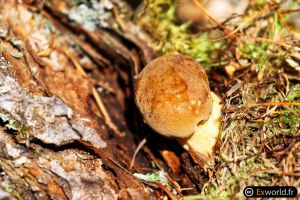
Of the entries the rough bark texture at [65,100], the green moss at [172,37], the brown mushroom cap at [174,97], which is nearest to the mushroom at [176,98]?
the brown mushroom cap at [174,97]

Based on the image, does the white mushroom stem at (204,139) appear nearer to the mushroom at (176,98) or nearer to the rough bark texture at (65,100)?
the mushroom at (176,98)

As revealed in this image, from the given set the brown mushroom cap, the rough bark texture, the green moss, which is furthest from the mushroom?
the green moss

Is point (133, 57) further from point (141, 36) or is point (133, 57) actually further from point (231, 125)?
point (231, 125)

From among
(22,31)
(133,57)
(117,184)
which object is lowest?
(117,184)

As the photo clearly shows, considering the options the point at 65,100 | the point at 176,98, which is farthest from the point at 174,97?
the point at 65,100

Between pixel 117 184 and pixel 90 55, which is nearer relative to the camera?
pixel 117 184

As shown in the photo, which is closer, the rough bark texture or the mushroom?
the rough bark texture

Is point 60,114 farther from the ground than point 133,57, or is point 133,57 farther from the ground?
point 133,57

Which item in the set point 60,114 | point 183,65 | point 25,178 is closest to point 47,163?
point 25,178

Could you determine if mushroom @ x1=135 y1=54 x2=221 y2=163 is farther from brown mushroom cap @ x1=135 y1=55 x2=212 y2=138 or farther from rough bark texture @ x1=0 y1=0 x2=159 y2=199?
rough bark texture @ x1=0 y1=0 x2=159 y2=199
